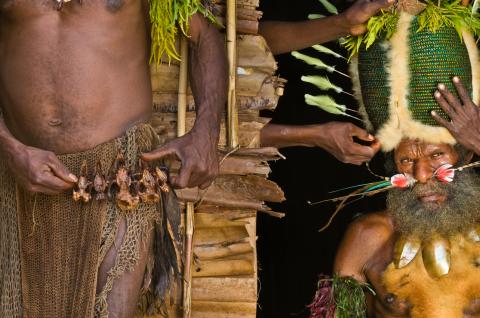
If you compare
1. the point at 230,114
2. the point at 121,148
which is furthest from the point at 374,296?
the point at 121,148

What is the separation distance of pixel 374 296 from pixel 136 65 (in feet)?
6.76

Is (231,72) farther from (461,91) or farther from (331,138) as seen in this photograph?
(461,91)

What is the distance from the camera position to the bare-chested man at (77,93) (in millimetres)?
4398

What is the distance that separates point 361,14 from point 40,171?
189cm

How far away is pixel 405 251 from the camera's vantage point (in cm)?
581

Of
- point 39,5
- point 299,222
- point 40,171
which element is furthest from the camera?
point 299,222

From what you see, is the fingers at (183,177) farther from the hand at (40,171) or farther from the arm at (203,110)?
the hand at (40,171)

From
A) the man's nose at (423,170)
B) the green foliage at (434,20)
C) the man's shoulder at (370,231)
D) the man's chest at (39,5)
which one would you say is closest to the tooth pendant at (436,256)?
the man's shoulder at (370,231)

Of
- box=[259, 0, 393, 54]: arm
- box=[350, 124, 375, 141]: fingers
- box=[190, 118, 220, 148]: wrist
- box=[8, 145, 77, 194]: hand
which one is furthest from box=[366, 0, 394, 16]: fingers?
box=[8, 145, 77, 194]: hand

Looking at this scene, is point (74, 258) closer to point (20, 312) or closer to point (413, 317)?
point (20, 312)

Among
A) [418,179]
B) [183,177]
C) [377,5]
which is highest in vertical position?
[377,5]

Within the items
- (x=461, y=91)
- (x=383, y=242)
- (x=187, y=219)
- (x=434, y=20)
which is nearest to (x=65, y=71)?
(x=187, y=219)

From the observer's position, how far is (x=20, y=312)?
15.0 ft

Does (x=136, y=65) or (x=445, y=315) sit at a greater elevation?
(x=136, y=65)
